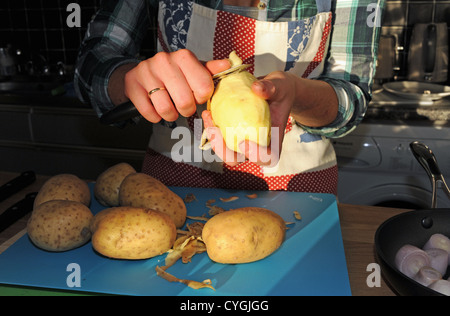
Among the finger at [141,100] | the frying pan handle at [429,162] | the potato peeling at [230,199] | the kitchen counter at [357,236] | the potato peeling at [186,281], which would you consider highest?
the finger at [141,100]

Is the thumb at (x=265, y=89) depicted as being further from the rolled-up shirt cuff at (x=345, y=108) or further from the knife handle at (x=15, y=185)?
the knife handle at (x=15, y=185)

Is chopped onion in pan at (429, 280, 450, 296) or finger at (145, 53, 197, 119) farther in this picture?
finger at (145, 53, 197, 119)

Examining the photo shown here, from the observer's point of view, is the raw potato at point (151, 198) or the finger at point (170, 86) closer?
the finger at point (170, 86)

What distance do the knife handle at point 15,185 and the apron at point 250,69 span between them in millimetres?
311

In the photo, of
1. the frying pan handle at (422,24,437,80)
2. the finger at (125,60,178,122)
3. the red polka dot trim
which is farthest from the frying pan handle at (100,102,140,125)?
the frying pan handle at (422,24,437,80)

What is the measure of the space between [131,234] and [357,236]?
435 mm

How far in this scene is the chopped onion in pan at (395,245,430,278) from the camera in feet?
2.12

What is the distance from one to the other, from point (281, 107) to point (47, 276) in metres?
0.48

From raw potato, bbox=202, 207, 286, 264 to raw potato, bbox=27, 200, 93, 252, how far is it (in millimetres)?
224

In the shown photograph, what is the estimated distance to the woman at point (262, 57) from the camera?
1003mm

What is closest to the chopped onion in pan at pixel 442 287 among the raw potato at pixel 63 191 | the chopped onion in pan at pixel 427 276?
the chopped onion in pan at pixel 427 276

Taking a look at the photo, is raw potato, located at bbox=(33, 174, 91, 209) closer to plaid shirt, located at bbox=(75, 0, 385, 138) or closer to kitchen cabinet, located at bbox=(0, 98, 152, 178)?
plaid shirt, located at bbox=(75, 0, 385, 138)

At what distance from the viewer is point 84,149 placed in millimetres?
2205

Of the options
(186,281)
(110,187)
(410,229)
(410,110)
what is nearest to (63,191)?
(110,187)
